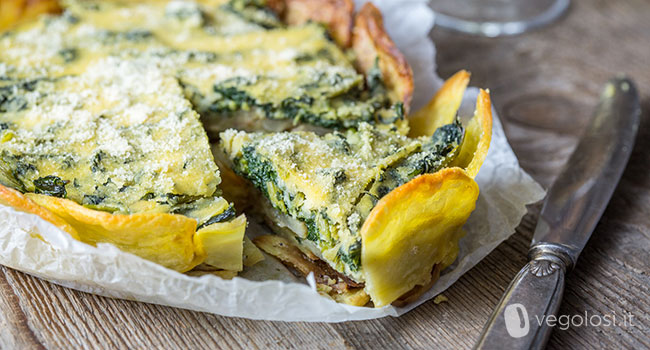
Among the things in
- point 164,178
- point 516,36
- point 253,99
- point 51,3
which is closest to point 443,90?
point 253,99

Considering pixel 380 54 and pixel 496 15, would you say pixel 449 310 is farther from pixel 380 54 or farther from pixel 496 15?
pixel 496 15

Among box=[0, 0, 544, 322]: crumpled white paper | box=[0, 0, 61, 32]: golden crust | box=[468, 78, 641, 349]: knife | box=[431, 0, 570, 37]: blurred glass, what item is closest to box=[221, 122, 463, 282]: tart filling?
box=[0, 0, 544, 322]: crumpled white paper

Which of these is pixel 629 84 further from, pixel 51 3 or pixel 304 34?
pixel 51 3

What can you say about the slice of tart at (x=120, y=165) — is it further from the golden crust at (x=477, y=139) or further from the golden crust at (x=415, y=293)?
the golden crust at (x=477, y=139)

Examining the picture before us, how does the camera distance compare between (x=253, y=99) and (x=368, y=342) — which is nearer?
(x=368, y=342)

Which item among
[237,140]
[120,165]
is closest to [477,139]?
[237,140]

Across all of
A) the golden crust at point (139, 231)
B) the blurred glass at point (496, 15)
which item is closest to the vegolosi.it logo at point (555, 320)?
the golden crust at point (139, 231)

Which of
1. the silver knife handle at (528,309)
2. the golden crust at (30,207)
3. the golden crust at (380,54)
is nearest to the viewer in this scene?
the silver knife handle at (528,309)
